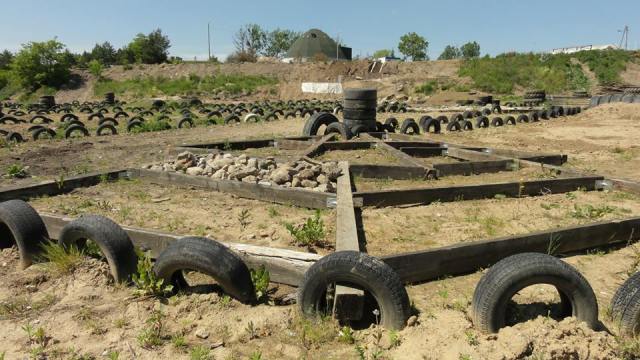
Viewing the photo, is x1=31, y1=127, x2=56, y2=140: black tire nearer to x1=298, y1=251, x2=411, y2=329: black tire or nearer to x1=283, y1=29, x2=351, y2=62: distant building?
x1=298, y1=251, x2=411, y2=329: black tire

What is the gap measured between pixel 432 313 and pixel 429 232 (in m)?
1.82

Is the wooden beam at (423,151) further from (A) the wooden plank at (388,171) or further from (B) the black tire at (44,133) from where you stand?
(B) the black tire at (44,133)

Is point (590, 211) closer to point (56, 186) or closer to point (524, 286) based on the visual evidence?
point (524, 286)

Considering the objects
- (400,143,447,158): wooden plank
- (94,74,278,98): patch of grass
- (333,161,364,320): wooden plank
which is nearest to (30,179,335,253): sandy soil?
(333,161,364,320): wooden plank

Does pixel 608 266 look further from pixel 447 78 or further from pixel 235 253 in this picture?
pixel 447 78

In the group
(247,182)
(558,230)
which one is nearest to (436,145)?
(247,182)

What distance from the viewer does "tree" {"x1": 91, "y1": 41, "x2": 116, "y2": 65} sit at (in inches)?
2749

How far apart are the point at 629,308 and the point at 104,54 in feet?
264

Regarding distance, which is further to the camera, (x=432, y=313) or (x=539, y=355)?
(x=432, y=313)

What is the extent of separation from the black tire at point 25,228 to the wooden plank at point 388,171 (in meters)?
4.37

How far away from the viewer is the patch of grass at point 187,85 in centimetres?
4294

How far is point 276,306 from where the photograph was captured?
3.26 meters

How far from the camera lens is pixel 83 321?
3084 millimetres

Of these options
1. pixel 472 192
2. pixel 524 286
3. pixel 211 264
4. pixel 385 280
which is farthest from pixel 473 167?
pixel 211 264
